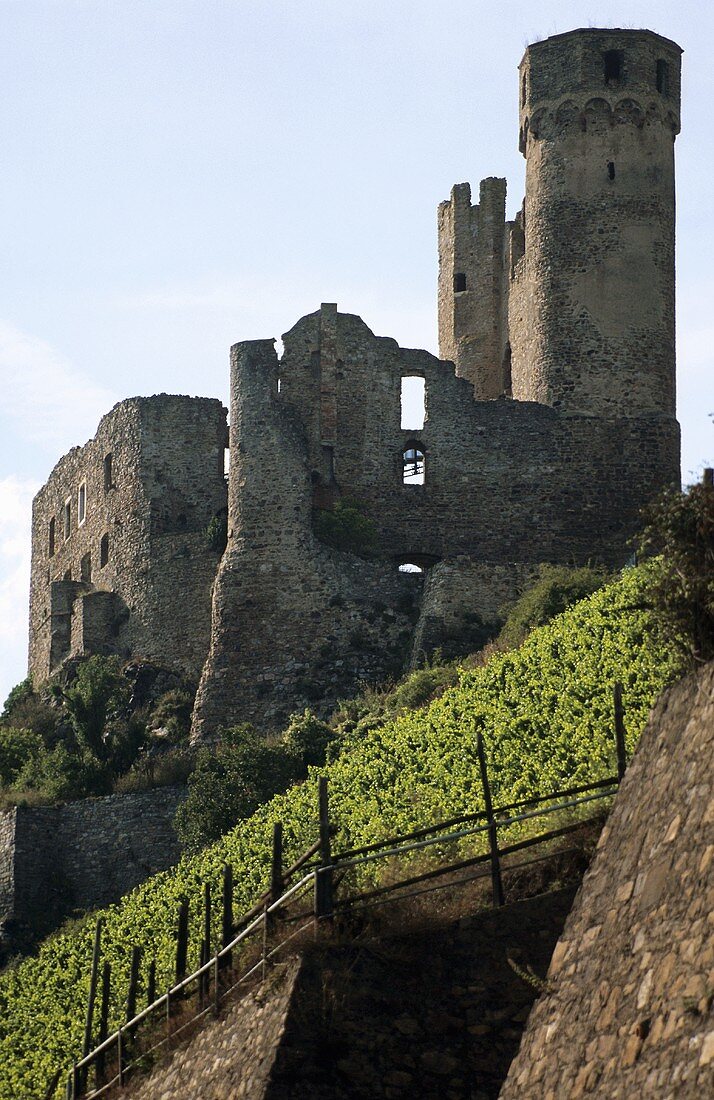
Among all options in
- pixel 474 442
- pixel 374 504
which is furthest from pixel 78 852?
pixel 474 442

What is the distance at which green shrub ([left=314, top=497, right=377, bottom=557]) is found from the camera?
4341 centimetres

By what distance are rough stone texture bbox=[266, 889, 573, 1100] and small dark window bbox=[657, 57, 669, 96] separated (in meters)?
30.5

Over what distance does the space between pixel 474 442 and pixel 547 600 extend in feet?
19.2

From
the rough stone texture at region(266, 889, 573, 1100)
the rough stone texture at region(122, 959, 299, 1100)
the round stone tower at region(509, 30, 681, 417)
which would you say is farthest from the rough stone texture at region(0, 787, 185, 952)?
the rough stone texture at region(266, 889, 573, 1100)

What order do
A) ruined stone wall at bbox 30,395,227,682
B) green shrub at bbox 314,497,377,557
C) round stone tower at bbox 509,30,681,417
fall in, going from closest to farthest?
green shrub at bbox 314,497,377,557 < round stone tower at bbox 509,30,681,417 < ruined stone wall at bbox 30,395,227,682

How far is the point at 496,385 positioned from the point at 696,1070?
124 feet

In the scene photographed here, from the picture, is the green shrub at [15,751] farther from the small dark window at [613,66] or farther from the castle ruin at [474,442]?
the small dark window at [613,66]

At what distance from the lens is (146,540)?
46469 millimetres

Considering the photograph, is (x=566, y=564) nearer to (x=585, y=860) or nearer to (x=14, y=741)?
(x=14, y=741)

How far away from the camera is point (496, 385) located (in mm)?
49000

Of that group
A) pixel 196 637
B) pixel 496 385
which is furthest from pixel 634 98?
pixel 196 637

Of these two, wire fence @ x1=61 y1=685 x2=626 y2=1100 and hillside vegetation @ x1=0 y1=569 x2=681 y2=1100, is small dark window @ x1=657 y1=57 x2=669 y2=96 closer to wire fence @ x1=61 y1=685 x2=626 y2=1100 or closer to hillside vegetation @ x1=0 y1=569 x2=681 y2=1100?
hillside vegetation @ x1=0 y1=569 x2=681 y2=1100

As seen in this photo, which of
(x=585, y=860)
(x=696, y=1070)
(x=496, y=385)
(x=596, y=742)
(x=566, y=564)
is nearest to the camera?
(x=696, y=1070)

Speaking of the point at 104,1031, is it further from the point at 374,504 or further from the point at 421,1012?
the point at 374,504
